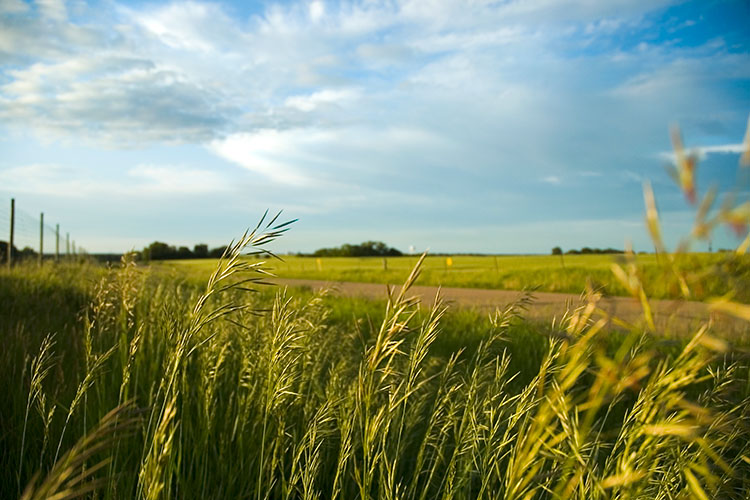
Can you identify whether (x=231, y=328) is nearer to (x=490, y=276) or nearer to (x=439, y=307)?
(x=439, y=307)

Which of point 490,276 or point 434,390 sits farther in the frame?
point 490,276

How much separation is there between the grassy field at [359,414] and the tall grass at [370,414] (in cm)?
1

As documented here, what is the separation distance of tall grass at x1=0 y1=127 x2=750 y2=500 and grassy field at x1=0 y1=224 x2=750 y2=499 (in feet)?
0.04

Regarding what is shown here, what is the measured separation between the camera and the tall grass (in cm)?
95

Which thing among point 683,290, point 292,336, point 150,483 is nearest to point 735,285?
point 683,290

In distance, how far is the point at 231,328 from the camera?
4211mm

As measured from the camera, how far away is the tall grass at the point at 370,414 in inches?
37.5

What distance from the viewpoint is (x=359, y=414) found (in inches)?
62.5

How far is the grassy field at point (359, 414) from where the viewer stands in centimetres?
99

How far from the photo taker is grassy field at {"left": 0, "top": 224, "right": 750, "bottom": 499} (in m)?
0.99

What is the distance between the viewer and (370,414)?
1755 mm

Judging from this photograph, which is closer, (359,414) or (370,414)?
(359,414)

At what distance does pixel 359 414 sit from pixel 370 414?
0.18 meters

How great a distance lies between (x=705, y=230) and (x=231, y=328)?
3923 mm
